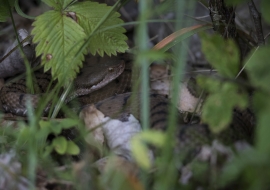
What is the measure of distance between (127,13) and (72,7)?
7.98 feet

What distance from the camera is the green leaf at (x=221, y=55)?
88.5 inches

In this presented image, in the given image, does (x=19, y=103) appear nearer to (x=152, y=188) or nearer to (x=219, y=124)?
(x=152, y=188)

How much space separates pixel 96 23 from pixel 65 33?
0.86 ft

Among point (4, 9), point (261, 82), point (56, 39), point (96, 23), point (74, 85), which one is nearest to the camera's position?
point (261, 82)

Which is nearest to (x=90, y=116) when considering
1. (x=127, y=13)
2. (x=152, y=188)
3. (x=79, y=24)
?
(x=79, y=24)

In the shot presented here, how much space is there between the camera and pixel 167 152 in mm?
2061

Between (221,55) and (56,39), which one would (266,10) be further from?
(56,39)

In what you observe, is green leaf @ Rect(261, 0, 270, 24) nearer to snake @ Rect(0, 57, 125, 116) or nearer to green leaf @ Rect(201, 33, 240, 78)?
green leaf @ Rect(201, 33, 240, 78)

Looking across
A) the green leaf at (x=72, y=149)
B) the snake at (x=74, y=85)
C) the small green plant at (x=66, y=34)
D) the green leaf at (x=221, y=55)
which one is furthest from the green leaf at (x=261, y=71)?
the snake at (x=74, y=85)

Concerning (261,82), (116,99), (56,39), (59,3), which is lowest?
(116,99)

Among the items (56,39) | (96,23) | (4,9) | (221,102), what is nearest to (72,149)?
(221,102)

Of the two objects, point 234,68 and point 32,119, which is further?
point 32,119

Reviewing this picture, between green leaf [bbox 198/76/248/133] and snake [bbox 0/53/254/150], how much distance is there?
0.56 meters

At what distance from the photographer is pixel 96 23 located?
3.62m
